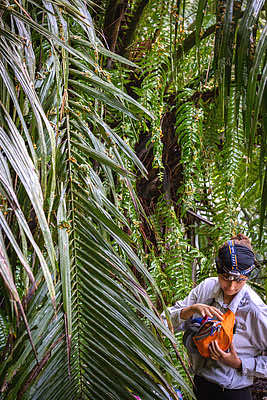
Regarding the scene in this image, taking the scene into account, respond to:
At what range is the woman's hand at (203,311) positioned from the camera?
1259 mm

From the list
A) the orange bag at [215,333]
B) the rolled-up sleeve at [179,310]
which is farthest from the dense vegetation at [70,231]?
the rolled-up sleeve at [179,310]

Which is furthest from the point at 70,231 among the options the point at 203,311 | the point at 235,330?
the point at 235,330

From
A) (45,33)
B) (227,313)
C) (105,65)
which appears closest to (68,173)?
(45,33)

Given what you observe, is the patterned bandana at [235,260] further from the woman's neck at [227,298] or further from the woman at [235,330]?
the woman's neck at [227,298]

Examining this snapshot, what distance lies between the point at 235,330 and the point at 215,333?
0.11 meters

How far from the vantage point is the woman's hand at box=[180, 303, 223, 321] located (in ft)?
4.13

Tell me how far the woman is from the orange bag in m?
0.01

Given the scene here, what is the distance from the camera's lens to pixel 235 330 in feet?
4.34

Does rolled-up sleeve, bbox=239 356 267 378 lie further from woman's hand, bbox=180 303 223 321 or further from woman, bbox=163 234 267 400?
woman's hand, bbox=180 303 223 321

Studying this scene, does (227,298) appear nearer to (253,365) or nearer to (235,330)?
(235,330)

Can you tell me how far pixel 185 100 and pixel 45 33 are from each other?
1127 millimetres

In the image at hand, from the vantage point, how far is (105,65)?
1689mm

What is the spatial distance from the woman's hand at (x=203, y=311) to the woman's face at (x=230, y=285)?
0.23 feet

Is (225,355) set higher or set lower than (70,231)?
lower
